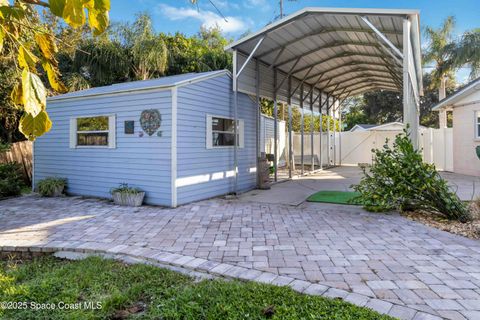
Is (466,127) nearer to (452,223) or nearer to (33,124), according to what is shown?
(452,223)

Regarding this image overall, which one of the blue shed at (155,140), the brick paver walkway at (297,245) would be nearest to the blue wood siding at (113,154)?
the blue shed at (155,140)

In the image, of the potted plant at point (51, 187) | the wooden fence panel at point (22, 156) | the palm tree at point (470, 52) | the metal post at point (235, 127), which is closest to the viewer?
the potted plant at point (51, 187)

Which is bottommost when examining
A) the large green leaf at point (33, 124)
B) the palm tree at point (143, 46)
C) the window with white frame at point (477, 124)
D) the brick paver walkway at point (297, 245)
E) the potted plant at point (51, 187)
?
the brick paver walkway at point (297, 245)

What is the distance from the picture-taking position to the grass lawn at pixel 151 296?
225 centimetres

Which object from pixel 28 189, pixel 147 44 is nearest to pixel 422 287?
pixel 28 189

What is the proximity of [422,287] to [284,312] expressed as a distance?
1.33 metres

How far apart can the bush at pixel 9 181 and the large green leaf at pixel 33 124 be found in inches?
324

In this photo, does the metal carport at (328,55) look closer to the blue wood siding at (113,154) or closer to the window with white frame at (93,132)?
the blue wood siding at (113,154)

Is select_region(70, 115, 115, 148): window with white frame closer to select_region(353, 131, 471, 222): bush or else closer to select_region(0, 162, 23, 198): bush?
select_region(0, 162, 23, 198): bush

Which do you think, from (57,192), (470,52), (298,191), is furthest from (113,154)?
(470,52)

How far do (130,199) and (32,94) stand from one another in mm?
5810

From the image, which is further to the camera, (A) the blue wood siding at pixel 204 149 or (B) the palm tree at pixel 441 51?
(B) the palm tree at pixel 441 51

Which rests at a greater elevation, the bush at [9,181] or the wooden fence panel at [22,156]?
the wooden fence panel at [22,156]

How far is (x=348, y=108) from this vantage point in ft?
112
